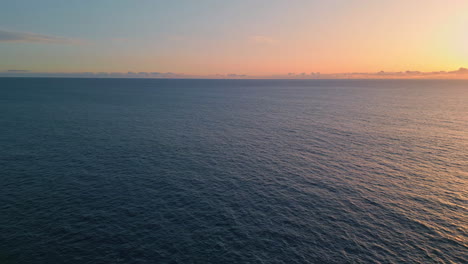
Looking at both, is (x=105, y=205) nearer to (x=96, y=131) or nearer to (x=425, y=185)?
(x=96, y=131)

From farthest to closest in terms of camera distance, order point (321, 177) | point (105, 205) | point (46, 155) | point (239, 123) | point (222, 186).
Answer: point (239, 123)
point (46, 155)
point (321, 177)
point (222, 186)
point (105, 205)

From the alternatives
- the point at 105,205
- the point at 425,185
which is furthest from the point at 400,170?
the point at 105,205

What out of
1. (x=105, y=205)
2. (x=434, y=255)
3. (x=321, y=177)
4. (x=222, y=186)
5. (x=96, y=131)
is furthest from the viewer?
(x=96, y=131)

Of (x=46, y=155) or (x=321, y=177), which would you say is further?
(x=46, y=155)

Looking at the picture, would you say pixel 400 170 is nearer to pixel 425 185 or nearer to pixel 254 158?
pixel 425 185

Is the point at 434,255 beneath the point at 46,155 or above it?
beneath

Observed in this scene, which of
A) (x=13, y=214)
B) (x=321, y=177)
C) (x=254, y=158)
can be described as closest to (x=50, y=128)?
(x=13, y=214)
